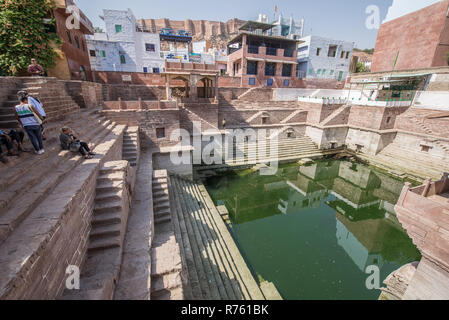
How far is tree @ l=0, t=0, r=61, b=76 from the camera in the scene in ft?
27.0

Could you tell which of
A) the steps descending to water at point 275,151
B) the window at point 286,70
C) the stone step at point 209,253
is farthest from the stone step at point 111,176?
the window at point 286,70

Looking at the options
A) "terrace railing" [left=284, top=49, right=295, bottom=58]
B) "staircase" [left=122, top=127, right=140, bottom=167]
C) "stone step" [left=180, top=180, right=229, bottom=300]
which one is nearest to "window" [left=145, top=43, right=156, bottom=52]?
"terrace railing" [left=284, top=49, right=295, bottom=58]

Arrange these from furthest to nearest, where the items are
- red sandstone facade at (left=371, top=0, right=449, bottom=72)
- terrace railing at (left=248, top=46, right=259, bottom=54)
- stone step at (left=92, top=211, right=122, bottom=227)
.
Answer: terrace railing at (left=248, top=46, right=259, bottom=54) → red sandstone facade at (left=371, top=0, right=449, bottom=72) → stone step at (left=92, top=211, right=122, bottom=227)

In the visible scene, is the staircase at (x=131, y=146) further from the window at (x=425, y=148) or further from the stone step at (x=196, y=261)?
the window at (x=425, y=148)

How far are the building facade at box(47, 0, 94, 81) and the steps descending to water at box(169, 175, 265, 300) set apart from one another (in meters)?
10.5

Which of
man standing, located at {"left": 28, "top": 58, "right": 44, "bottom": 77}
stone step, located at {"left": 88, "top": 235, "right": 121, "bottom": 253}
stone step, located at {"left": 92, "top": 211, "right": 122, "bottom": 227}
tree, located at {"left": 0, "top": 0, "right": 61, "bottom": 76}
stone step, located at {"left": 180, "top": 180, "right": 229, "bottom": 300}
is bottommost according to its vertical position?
stone step, located at {"left": 180, "top": 180, "right": 229, "bottom": 300}

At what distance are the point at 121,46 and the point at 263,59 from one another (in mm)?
15490

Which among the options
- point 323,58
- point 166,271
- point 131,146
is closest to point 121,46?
point 131,146

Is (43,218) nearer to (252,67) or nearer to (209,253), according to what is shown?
(209,253)

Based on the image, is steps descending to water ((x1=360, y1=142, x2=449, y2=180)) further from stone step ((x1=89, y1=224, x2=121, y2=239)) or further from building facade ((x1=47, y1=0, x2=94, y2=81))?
building facade ((x1=47, y1=0, x2=94, y2=81))

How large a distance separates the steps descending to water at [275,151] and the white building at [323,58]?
40.4 feet

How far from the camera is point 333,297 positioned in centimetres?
652

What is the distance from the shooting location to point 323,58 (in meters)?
26.3
